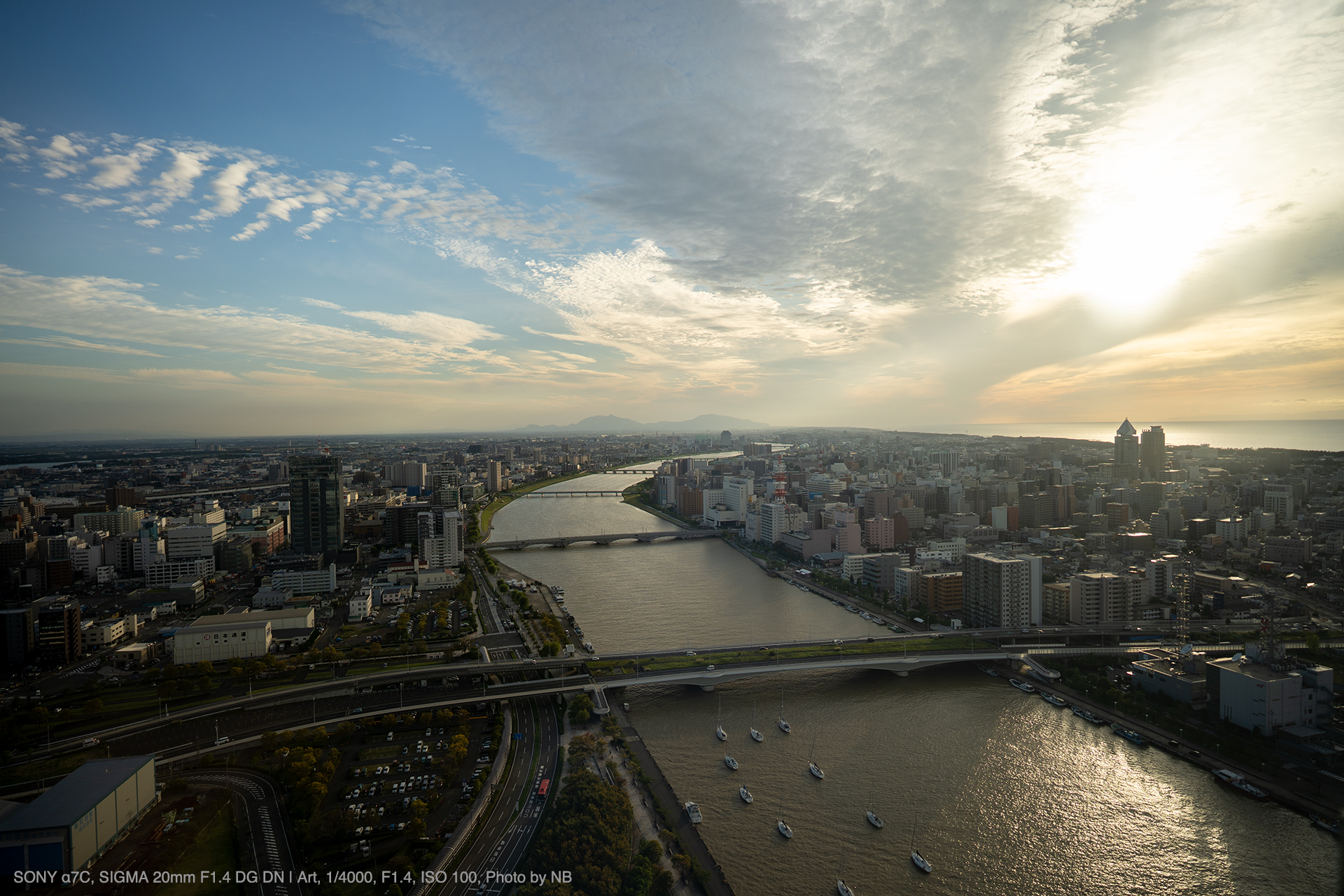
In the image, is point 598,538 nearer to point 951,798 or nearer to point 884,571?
point 884,571

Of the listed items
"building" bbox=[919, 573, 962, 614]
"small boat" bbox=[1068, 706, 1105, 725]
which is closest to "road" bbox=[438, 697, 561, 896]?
"small boat" bbox=[1068, 706, 1105, 725]

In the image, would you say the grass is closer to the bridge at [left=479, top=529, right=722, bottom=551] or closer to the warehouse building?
the warehouse building

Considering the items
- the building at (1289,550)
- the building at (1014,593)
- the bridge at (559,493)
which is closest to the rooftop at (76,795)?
the building at (1014,593)

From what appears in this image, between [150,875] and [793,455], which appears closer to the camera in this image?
[150,875]

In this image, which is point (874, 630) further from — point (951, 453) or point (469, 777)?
point (951, 453)

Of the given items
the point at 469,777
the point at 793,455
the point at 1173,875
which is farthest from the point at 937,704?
the point at 793,455

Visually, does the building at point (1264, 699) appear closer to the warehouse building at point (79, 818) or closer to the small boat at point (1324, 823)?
the small boat at point (1324, 823)
